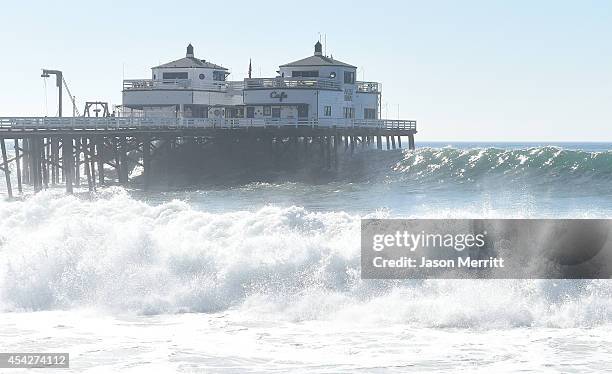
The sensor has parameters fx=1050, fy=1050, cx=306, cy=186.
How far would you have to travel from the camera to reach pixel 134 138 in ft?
214

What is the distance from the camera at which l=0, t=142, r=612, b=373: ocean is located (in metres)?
19.3

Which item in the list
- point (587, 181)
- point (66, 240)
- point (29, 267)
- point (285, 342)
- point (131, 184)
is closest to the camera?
point (285, 342)

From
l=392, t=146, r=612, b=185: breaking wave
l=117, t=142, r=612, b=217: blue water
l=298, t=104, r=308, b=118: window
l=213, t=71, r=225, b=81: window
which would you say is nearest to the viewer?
l=117, t=142, r=612, b=217: blue water

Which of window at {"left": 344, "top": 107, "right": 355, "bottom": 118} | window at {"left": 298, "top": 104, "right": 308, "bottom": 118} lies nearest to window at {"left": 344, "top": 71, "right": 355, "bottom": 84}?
window at {"left": 344, "top": 107, "right": 355, "bottom": 118}

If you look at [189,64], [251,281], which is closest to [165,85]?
[189,64]

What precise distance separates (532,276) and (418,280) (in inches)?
99.3

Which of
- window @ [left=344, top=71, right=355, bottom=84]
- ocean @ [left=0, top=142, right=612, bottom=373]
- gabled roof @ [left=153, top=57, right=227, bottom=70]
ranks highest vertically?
gabled roof @ [left=153, top=57, right=227, bottom=70]

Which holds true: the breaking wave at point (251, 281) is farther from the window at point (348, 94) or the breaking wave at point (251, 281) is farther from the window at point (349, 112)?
the window at point (348, 94)

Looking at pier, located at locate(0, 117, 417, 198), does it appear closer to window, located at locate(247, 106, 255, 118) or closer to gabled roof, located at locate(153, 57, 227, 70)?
window, located at locate(247, 106, 255, 118)

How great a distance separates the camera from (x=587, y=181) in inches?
1906

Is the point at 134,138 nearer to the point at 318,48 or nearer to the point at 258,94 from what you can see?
the point at 258,94

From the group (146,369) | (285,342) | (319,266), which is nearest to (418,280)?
(319,266)

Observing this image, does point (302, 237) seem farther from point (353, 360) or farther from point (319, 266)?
point (353, 360)

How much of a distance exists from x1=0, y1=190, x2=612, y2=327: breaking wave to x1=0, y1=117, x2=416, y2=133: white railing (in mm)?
25792
